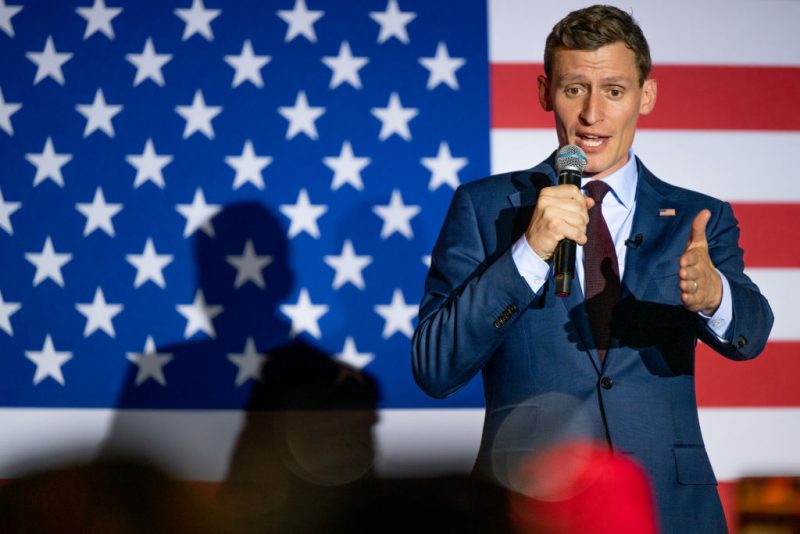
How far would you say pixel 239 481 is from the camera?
2385mm

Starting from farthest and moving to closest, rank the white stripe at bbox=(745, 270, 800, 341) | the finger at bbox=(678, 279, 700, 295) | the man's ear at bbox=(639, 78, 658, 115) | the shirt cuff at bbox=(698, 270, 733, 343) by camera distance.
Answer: the white stripe at bbox=(745, 270, 800, 341)
the man's ear at bbox=(639, 78, 658, 115)
the shirt cuff at bbox=(698, 270, 733, 343)
the finger at bbox=(678, 279, 700, 295)

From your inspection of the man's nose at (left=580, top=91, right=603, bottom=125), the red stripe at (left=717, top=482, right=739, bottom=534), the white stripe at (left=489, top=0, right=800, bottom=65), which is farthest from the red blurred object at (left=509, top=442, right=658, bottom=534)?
the white stripe at (left=489, top=0, right=800, bottom=65)

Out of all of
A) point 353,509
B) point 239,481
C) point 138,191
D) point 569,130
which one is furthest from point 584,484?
point 138,191

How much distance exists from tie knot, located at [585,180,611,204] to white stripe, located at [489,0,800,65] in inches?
44.8

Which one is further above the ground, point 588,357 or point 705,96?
point 705,96

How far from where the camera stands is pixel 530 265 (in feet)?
4.26

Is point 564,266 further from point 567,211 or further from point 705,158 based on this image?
point 705,158

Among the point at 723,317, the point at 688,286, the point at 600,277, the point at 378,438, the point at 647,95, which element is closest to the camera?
the point at 688,286

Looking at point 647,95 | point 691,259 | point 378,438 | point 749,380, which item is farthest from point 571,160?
point 749,380

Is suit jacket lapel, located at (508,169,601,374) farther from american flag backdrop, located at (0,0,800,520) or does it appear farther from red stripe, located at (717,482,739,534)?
red stripe, located at (717,482,739,534)

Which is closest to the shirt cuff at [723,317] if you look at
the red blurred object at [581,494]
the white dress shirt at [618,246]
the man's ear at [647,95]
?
the white dress shirt at [618,246]

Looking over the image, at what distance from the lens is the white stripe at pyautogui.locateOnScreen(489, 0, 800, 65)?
2.59 meters

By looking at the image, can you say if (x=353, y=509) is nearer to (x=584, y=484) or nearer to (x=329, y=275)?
(x=329, y=275)

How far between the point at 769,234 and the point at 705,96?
46cm
